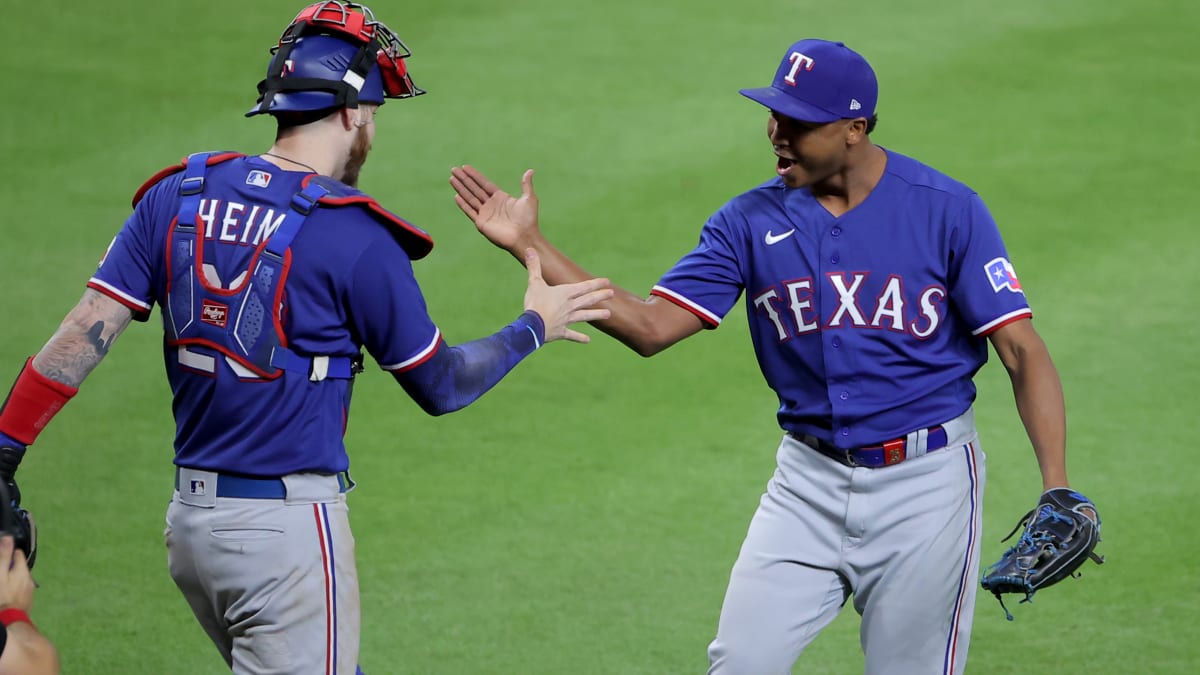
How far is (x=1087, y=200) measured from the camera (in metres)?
9.59

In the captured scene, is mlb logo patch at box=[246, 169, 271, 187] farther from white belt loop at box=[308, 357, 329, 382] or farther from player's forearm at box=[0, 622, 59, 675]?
player's forearm at box=[0, 622, 59, 675]

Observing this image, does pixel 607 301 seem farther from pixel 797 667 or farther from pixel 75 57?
pixel 75 57

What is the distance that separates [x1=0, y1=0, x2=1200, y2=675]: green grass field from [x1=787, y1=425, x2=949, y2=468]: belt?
1.45 m

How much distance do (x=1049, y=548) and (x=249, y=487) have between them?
6.70 ft

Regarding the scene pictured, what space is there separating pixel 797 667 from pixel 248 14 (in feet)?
29.6

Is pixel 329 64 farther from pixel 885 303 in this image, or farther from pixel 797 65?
pixel 885 303

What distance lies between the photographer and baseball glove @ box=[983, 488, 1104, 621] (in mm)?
4027

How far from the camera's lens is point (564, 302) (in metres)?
4.21

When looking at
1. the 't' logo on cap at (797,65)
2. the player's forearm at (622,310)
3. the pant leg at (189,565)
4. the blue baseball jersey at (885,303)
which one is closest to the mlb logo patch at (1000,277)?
the blue baseball jersey at (885,303)

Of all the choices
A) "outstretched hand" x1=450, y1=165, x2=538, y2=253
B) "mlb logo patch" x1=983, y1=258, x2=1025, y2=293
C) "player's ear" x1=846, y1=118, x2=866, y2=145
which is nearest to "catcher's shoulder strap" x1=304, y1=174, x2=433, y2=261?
"outstretched hand" x1=450, y1=165, x2=538, y2=253

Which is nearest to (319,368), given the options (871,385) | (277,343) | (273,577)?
(277,343)

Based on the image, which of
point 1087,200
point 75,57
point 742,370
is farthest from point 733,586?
point 75,57

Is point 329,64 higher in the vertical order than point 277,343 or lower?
higher

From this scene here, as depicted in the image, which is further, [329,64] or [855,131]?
[855,131]
